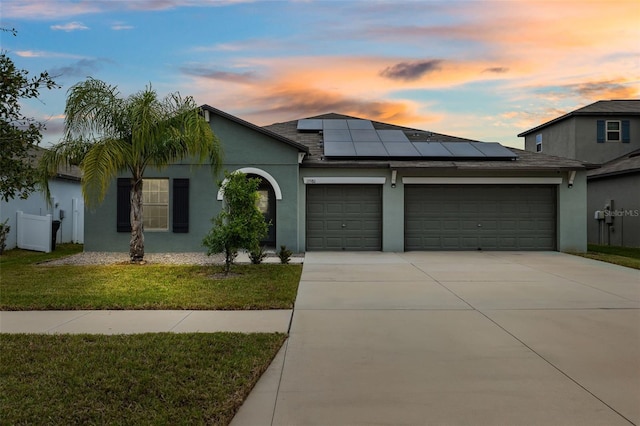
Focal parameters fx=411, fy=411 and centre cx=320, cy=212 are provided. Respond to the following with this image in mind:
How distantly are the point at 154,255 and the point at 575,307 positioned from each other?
11.5m

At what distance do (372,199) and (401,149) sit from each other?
7.54ft

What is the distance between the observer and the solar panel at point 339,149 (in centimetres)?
1443

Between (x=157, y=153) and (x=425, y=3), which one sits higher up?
(x=425, y=3)

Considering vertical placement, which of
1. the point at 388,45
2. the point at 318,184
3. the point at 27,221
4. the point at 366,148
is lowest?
the point at 27,221

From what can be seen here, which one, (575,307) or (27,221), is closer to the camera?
(575,307)

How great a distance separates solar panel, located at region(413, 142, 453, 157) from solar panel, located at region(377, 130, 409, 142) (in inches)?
34.9

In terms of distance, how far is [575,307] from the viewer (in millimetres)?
6590

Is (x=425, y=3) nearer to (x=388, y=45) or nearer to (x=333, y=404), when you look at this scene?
(x=388, y=45)

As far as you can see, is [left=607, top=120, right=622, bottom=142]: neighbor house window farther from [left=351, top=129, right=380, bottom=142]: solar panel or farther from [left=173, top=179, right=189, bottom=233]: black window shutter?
[left=173, top=179, right=189, bottom=233]: black window shutter

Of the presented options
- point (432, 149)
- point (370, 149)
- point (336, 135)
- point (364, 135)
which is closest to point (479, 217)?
point (432, 149)

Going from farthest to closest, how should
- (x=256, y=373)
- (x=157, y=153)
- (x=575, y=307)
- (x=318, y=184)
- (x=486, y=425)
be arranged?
(x=318, y=184) < (x=157, y=153) < (x=575, y=307) < (x=256, y=373) < (x=486, y=425)

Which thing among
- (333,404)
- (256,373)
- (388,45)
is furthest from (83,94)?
(333,404)

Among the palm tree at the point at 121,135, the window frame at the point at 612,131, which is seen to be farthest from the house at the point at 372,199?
the window frame at the point at 612,131

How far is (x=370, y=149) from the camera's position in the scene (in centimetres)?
1516
